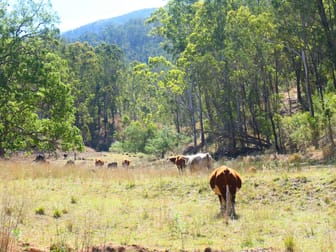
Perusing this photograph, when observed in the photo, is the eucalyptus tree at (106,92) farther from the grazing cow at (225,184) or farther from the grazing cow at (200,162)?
the grazing cow at (225,184)

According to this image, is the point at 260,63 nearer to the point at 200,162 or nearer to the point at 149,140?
the point at 200,162

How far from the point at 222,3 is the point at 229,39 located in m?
5.48

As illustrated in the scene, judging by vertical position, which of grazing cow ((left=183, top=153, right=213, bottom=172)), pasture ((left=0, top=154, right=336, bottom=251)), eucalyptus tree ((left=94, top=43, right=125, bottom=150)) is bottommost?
pasture ((left=0, top=154, right=336, bottom=251))

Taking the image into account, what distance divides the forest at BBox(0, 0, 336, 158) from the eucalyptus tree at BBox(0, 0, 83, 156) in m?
0.06

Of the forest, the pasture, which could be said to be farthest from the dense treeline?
the pasture

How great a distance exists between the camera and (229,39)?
36.1 m

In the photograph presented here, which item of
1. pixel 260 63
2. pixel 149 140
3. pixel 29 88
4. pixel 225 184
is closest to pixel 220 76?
pixel 260 63

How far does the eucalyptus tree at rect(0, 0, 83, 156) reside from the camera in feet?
88.3

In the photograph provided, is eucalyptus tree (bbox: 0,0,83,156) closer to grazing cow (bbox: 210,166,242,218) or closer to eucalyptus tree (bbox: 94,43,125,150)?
grazing cow (bbox: 210,166,242,218)

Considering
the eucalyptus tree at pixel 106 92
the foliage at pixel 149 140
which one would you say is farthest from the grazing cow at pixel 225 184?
the eucalyptus tree at pixel 106 92

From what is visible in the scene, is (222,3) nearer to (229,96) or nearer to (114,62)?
(229,96)

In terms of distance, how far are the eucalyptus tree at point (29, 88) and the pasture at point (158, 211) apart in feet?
26.2

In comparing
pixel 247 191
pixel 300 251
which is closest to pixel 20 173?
pixel 247 191

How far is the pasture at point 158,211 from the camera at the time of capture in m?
8.42
